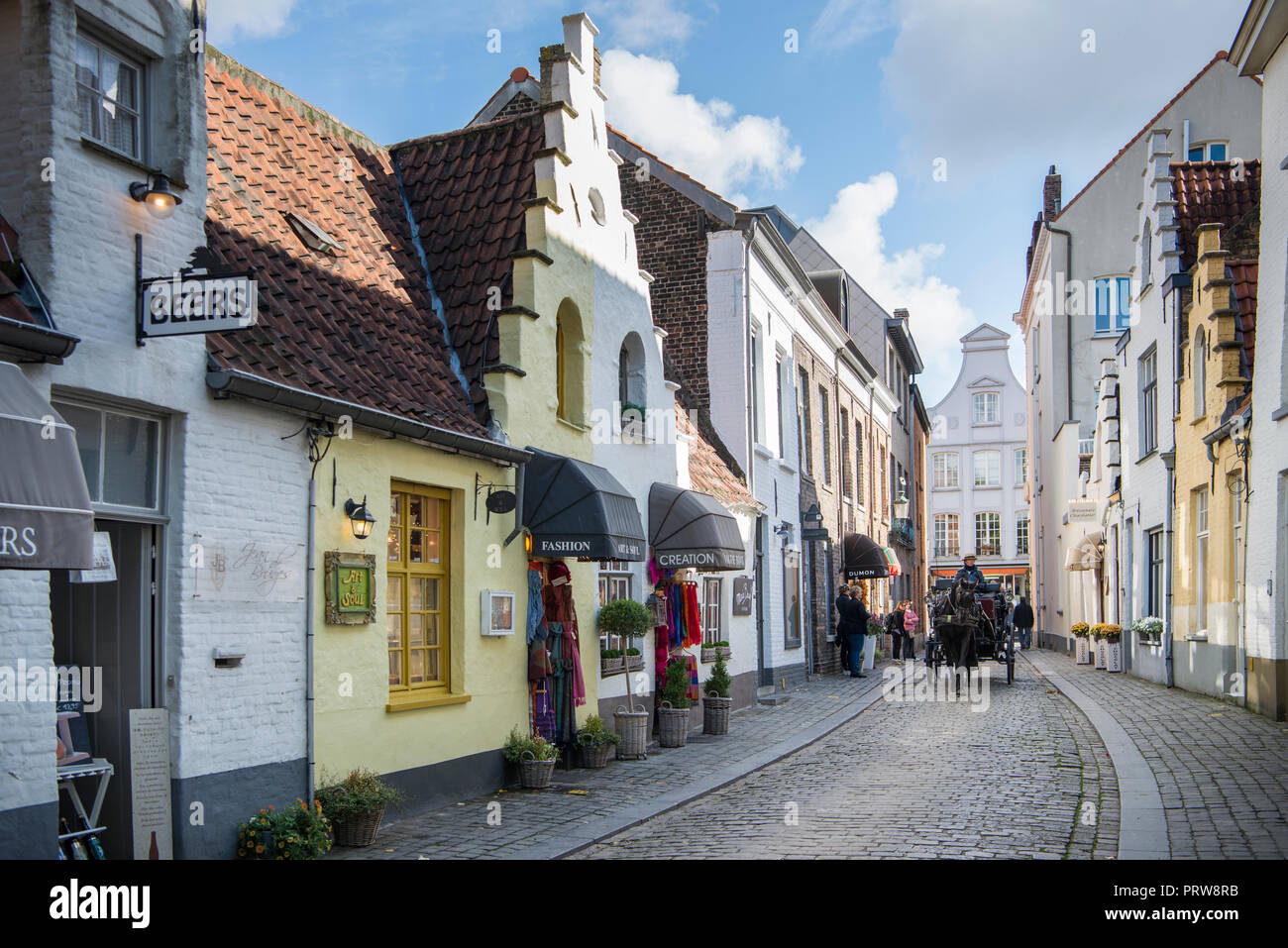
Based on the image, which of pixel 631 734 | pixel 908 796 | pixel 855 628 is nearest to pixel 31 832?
pixel 908 796

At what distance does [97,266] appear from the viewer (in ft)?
23.2

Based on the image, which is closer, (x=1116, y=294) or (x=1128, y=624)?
(x=1128, y=624)

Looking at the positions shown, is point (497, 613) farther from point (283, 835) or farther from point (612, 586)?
point (283, 835)

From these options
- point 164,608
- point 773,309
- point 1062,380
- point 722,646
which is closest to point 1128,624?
point 773,309

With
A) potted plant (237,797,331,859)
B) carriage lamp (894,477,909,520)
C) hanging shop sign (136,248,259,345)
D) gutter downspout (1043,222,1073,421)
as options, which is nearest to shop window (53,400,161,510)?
hanging shop sign (136,248,259,345)

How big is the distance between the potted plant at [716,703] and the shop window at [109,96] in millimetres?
10181

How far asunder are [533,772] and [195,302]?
5.73m

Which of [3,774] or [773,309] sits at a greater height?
[773,309]

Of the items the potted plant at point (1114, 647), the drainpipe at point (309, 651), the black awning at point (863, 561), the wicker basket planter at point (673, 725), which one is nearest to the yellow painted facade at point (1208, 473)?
the potted plant at point (1114, 647)

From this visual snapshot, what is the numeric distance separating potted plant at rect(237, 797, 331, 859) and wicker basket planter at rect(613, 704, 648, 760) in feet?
17.9

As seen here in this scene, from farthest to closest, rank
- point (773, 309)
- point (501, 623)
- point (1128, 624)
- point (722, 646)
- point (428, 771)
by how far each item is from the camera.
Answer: point (1128, 624) < point (773, 309) < point (722, 646) < point (501, 623) < point (428, 771)

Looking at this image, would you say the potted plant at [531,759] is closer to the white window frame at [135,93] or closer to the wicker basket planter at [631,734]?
the wicker basket planter at [631,734]

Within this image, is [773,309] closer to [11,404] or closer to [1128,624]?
[1128,624]

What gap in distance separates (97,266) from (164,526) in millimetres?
1601
